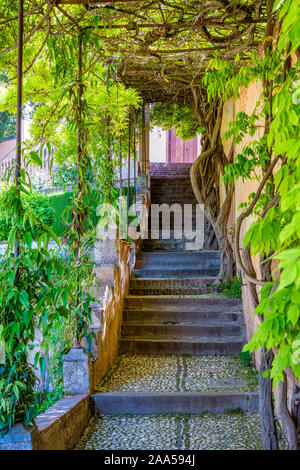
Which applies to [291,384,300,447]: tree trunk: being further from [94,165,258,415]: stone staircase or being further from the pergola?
the pergola

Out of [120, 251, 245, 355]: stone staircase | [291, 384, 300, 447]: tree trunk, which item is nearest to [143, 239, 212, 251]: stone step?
[120, 251, 245, 355]: stone staircase

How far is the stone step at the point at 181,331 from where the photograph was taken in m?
6.04

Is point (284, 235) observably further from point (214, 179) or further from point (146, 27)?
point (214, 179)

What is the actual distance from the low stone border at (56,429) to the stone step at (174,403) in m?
0.18

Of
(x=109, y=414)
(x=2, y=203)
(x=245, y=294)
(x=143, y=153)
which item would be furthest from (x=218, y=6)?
(x=143, y=153)

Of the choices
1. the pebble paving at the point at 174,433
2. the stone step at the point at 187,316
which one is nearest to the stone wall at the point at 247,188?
the stone step at the point at 187,316

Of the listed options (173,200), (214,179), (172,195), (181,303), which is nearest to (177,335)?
(181,303)

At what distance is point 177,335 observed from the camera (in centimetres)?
607

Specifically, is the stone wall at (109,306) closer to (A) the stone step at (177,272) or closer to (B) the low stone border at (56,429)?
(B) the low stone border at (56,429)

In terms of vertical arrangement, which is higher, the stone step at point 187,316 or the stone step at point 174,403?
the stone step at point 187,316

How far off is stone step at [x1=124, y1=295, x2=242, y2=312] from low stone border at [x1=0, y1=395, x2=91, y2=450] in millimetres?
2399

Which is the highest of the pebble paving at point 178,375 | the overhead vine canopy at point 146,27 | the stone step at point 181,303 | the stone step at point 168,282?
the overhead vine canopy at point 146,27

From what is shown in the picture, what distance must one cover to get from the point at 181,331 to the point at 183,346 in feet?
0.95

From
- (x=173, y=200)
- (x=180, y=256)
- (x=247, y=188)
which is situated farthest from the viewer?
(x=173, y=200)
